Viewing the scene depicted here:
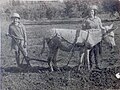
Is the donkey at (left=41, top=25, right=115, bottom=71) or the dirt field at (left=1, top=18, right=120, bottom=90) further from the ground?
the donkey at (left=41, top=25, right=115, bottom=71)

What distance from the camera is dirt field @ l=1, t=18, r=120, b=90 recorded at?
4137 mm

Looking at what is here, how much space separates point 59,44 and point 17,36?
0.40 meters

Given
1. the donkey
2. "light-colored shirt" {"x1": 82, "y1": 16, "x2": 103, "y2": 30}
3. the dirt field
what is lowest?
the dirt field

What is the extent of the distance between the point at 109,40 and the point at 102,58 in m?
0.18

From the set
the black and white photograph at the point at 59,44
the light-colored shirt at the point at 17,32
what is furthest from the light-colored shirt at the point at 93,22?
the light-colored shirt at the point at 17,32

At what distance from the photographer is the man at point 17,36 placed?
13.6ft

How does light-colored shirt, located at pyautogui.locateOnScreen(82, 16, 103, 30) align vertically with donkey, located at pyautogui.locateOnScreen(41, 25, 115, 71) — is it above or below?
above

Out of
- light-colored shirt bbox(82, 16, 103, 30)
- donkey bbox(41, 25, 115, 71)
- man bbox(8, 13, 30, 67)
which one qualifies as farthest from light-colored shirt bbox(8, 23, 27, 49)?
light-colored shirt bbox(82, 16, 103, 30)

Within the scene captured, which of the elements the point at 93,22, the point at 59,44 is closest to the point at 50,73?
the point at 59,44

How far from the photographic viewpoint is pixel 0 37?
13.5ft

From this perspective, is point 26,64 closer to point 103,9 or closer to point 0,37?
point 0,37

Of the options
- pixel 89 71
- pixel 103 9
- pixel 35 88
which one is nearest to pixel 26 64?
pixel 35 88

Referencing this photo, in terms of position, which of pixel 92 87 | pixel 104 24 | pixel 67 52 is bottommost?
pixel 92 87

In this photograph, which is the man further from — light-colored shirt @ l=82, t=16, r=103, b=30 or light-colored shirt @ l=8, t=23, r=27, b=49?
light-colored shirt @ l=82, t=16, r=103, b=30
